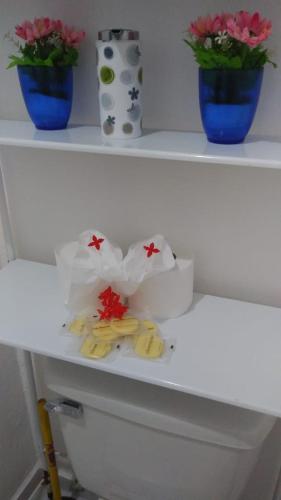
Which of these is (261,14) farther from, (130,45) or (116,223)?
(116,223)

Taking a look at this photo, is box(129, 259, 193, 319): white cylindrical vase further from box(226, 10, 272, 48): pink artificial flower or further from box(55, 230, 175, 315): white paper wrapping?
box(226, 10, 272, 48): pink artificial flower

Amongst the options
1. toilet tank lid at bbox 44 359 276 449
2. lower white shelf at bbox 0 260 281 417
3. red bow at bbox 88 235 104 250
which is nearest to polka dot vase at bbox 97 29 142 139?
red bow at bbox 88 235 104 250

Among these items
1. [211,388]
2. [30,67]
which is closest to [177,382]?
[211,388]

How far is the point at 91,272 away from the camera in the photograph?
32.6 inches

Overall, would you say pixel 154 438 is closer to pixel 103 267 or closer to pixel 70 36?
pixel 103 267

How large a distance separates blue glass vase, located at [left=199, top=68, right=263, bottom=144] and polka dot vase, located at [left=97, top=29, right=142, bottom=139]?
0.12 m

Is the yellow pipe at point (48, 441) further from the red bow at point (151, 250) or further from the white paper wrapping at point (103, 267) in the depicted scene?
Result: the red bow at point (151, 250)

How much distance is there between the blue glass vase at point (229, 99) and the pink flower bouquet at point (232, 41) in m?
0.01

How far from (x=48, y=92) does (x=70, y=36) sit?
12cm

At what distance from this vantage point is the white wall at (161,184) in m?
0.76

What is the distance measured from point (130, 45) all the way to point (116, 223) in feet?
1.39

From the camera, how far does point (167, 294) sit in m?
0.86


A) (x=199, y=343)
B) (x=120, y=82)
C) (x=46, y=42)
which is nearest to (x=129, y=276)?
(x=199, y=343)

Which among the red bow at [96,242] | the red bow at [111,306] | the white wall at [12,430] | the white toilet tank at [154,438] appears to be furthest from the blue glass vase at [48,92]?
the white wall at [12,430]
